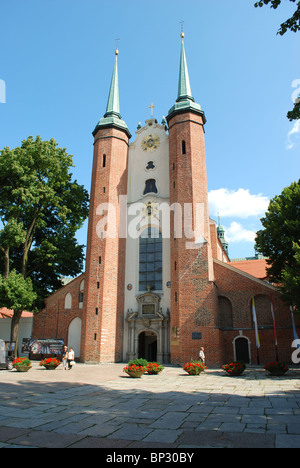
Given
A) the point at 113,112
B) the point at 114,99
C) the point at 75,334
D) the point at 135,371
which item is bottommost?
the point at 135,371

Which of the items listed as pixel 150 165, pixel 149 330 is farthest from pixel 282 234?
pixel 150 165

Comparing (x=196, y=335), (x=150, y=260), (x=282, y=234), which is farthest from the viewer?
(x=150, y=260)

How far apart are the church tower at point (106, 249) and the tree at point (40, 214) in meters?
2.31

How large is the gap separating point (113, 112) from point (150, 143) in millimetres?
4079

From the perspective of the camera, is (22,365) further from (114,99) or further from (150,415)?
(114,99)

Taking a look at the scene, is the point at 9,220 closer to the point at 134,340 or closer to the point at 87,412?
the point at 134,340

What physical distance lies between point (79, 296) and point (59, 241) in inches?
173

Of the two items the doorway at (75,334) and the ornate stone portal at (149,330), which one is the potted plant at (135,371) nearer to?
the ornate stone portal at (149,330)

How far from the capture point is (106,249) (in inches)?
976

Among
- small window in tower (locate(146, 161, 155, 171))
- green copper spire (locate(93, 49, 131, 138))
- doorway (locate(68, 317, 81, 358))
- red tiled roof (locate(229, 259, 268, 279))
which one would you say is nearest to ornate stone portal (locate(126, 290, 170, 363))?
doorway (locate(68, 317, 81, 358))

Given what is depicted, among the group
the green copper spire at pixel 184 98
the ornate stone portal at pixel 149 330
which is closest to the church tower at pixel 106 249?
the ornate stone portal at pixel 149 330

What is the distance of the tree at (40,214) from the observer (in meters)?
23.7
